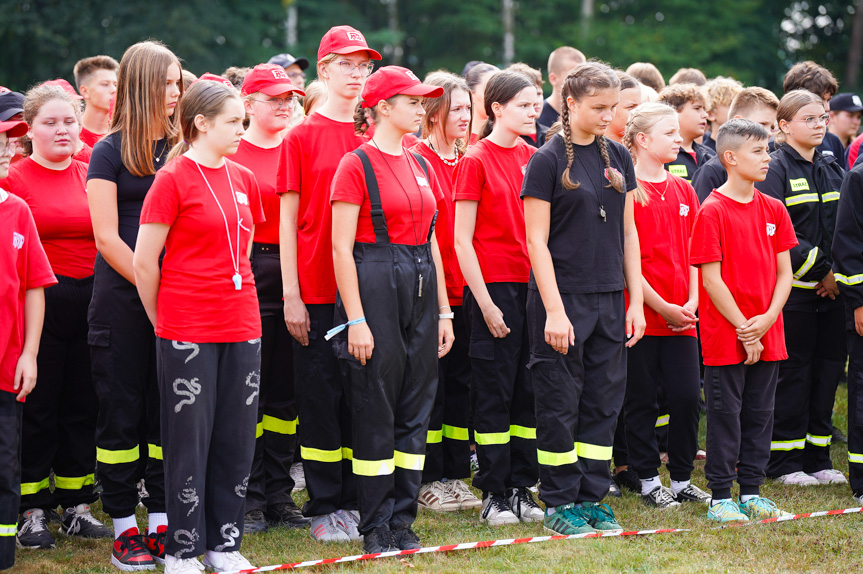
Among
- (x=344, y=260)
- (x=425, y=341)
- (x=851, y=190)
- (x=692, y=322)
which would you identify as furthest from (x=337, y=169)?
(x=851, y=190)

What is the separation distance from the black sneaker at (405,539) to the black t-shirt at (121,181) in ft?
6.57

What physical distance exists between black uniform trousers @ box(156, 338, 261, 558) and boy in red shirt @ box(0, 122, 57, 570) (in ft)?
2.29

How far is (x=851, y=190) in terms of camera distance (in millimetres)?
6203

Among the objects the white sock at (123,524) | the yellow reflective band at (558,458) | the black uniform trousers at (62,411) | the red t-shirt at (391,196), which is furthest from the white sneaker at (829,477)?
the black uniform trousers at (62,411)

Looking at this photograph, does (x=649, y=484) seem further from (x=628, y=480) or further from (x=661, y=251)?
(x=661, y=251)

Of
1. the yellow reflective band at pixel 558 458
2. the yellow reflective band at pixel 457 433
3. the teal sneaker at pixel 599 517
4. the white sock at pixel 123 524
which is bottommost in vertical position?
the teal sneaker at pixel 599 517

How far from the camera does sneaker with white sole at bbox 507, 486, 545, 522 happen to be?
5.67 meters

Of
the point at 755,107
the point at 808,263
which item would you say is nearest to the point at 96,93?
the point at 755,107

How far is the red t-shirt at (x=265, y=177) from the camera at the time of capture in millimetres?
5715

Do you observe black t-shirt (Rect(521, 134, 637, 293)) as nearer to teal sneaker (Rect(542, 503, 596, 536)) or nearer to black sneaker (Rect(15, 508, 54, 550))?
teal sneaker (Rect(542, 503, 596, 536))

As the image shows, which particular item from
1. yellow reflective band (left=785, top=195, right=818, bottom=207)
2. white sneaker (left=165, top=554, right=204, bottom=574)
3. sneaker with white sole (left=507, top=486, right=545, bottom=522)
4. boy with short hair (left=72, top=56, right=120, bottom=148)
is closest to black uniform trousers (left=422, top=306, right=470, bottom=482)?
sneaker with white sole (left=507, top=486, right=545, bottom=522)

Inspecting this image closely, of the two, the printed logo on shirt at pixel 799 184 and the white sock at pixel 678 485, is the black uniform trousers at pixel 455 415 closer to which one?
the white sock at pixel 678 485

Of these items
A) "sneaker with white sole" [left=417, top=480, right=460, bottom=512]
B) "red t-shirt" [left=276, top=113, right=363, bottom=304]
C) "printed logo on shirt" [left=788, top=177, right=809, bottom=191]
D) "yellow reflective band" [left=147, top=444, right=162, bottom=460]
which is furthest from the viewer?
"printed logo on shirt" [left=788, top=177, right=809, bottom=191]

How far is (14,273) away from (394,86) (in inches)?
81.3
